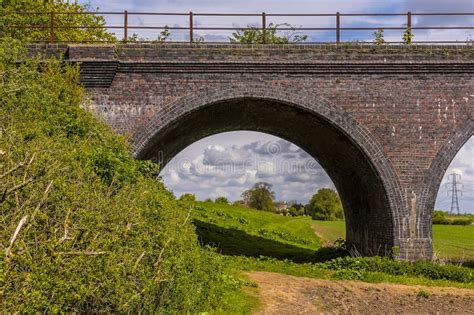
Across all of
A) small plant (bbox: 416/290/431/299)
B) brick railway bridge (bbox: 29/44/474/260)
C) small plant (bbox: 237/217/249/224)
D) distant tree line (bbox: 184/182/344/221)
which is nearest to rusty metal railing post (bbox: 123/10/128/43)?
brick railway bridge (bbox: 29/44/474/260)

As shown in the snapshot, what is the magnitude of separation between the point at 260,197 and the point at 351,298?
64848 mm

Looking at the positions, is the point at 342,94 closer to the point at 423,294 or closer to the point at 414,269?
the point at 414,269

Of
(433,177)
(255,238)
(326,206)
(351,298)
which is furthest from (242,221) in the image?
(326,206)

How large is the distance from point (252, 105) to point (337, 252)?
829 cm

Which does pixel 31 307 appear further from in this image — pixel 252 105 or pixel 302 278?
pixel 252 105

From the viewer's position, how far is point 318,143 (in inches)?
854

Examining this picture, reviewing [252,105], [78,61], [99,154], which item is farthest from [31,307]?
[252,105]

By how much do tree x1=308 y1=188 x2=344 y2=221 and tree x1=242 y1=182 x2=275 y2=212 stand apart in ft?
23.6

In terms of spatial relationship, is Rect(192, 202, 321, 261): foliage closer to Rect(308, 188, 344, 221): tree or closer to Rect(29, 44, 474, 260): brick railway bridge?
Rect(29, 44, 474, 260): brick railway bridge

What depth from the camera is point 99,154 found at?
508 inches

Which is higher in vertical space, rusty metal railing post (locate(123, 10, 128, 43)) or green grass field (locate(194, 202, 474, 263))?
rusty metal railing post (locate(123, 10, 128, 43))

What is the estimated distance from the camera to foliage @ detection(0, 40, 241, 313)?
626 cm

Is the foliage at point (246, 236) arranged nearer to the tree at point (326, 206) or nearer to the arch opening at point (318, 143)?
the arch opening at point (318, 143)

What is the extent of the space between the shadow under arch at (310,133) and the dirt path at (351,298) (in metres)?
3.27
